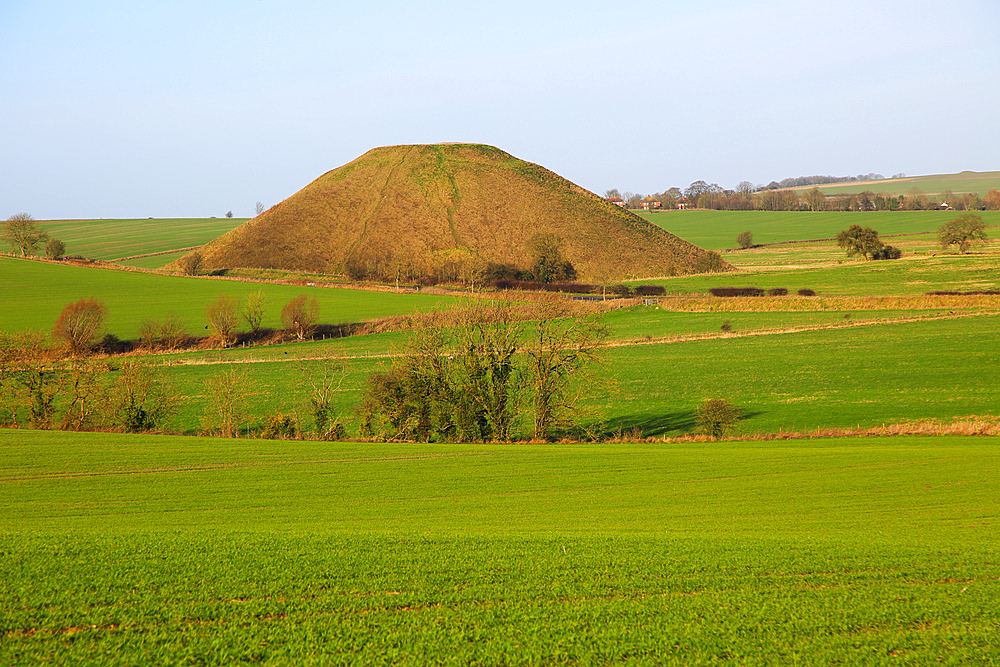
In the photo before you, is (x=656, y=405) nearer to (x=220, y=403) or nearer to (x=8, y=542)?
(x=220, y=403)

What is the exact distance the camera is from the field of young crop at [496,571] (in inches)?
245

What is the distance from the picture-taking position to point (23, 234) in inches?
3713

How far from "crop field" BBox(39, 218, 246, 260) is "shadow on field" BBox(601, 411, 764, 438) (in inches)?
4175

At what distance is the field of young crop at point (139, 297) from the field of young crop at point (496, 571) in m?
47.7

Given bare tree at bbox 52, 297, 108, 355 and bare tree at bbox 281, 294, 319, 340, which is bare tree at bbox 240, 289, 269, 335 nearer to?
bare tree at bbox 281, 294, 319, 340

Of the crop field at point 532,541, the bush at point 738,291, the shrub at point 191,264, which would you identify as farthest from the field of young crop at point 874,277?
the shrub at point 191,264

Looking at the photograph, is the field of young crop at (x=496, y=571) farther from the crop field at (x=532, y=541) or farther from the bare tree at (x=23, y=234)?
the bare tree at (x=23, y=234)

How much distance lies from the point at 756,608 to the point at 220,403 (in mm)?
27851

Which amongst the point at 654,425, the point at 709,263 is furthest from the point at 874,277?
the point at 654,425

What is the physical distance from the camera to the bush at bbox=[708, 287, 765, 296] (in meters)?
72.2

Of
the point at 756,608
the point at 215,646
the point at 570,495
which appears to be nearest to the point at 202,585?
the point at 215,646

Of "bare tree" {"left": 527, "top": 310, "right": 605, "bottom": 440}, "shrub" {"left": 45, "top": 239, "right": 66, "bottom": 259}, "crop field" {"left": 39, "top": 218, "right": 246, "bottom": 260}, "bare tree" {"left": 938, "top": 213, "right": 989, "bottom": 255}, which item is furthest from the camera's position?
"crop field" {"left": 39, "top": 218, "right": 246, "bottom": 260}

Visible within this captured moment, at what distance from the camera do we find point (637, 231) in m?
121

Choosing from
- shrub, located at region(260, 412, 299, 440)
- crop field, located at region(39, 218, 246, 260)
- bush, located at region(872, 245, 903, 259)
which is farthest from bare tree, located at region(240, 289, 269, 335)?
bush, located at region(872, 245, 903, 259)
